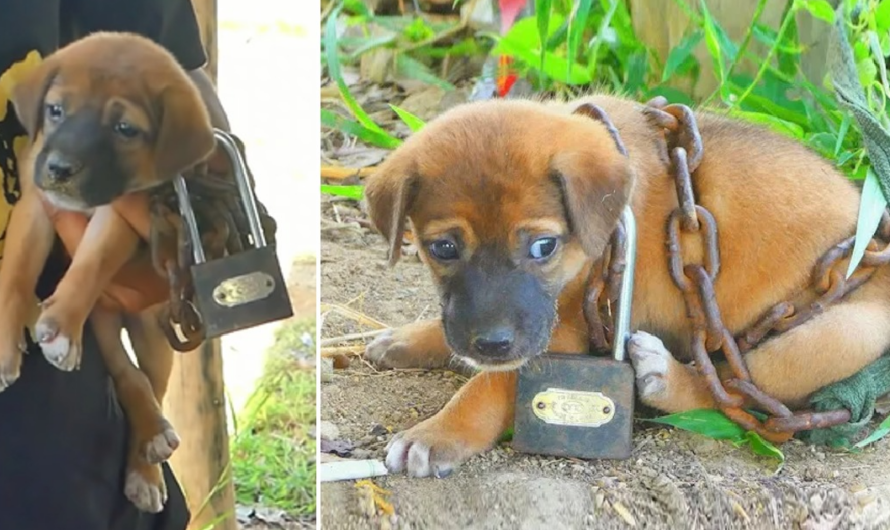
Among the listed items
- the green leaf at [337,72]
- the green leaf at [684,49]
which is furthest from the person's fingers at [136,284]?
the green leaf at [684,49]

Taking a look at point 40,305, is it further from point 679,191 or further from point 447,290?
point 679,191

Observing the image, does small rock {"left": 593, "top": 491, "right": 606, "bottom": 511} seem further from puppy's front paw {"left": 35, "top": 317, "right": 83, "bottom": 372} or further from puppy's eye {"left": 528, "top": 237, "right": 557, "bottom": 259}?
puppy's front paw {"left": 35, "top": 317, "right": 83, "bottom": 372}

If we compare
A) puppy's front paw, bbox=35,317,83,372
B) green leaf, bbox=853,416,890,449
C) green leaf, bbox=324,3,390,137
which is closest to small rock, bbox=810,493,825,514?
green leaf, bbox=853,416,890,449

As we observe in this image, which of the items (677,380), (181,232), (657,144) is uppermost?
(657,144)

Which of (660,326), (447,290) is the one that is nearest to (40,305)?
(447,290)

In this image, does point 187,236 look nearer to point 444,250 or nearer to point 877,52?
point 444,250

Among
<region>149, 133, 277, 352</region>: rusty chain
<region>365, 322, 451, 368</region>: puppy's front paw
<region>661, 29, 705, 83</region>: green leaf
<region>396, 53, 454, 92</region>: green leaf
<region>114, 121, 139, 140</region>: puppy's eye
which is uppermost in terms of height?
<region>661, 29, 705, 83</region>: green leaf
